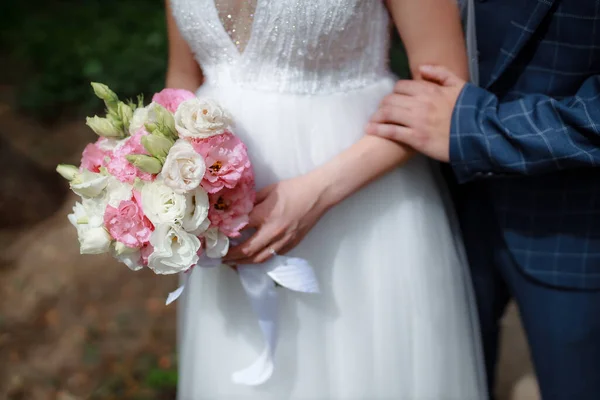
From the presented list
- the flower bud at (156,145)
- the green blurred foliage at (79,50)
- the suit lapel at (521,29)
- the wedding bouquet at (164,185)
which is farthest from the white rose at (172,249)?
the green blurred foliage at (79,50)

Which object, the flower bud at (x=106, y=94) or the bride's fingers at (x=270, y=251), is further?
the bride's fingers at (x=270, y=251)

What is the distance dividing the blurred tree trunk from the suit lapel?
8.86 feet

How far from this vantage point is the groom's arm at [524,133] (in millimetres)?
1042

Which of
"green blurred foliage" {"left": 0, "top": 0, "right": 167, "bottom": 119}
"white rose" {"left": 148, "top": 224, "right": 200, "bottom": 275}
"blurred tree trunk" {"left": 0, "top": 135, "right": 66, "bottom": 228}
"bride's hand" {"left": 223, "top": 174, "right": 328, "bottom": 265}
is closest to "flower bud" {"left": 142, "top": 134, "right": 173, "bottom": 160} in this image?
"white rose" {"left": 148, "top": 224, "right": 200, "bottom": 275}

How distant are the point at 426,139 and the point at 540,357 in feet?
1.73

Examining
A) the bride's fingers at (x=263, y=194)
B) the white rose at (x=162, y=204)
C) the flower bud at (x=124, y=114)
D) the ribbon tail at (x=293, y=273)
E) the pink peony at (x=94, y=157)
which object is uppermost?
the flower bud at (x=124, y=114)

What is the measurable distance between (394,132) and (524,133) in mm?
211

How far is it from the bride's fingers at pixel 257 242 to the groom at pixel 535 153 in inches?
10.1

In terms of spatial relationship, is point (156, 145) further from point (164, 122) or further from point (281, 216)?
point (281, 216)

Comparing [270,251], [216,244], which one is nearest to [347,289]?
[270,251]

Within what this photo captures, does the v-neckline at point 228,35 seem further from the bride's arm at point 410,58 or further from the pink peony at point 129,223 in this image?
the pink peony at point 129,223

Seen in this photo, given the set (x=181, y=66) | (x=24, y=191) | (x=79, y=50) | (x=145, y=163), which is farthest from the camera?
(x=79, y=50)

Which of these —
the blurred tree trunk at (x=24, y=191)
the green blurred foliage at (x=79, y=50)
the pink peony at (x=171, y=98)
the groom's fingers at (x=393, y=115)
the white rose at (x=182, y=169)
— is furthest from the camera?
the green blurred foliage at (x=79, y=50)

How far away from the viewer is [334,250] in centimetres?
120
